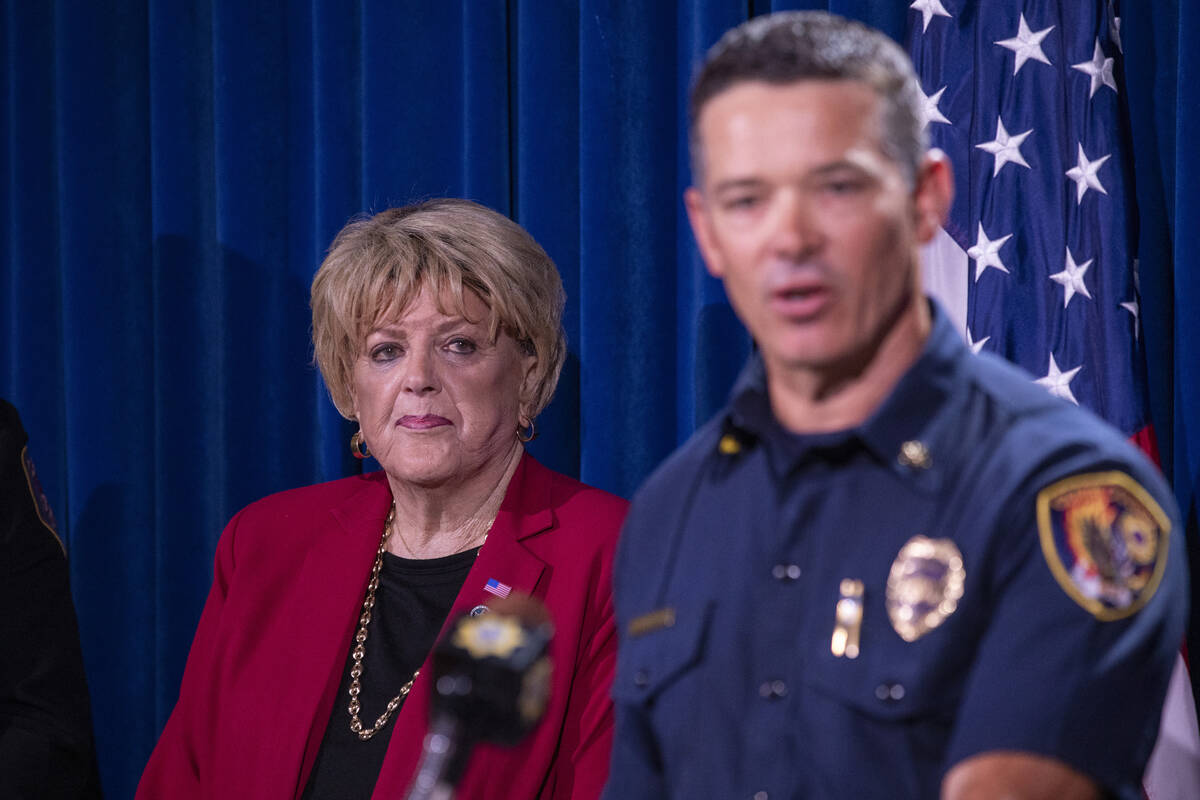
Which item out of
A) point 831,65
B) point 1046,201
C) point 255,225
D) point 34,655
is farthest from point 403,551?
point 831,65

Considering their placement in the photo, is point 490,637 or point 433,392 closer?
point 490,637

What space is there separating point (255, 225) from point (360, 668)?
3.16ft

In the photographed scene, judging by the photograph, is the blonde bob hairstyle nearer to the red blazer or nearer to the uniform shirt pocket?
the red blazer

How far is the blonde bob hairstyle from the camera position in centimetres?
181

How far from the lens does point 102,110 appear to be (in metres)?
2.54

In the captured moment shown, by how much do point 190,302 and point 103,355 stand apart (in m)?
0.21

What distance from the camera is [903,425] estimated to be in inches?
33.0

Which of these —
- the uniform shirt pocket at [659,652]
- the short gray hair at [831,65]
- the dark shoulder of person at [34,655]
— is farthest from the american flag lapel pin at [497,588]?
the short gray hair at [831,65]

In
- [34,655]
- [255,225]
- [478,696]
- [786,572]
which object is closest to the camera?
[478,696]

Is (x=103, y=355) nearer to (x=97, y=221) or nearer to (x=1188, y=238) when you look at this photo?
(x=97, y=221)

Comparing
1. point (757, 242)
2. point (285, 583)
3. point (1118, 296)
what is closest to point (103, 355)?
point (285, 583)

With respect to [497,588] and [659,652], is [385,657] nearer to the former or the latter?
[497,588]

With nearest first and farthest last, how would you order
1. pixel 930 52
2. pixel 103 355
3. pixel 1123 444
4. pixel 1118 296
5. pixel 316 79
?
pixel 1123 444 < pixel 1118 296 < pixel 930 52 < pixel 316 79 < pixel 103 355

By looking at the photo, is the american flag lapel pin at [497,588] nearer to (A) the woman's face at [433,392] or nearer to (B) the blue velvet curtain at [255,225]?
(A) the woman's face at [433,392]
